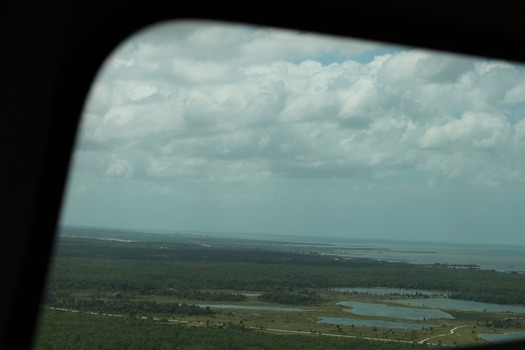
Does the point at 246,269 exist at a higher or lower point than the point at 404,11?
lower

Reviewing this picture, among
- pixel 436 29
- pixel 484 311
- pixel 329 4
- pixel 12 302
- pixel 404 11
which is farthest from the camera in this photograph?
pixel 484 311

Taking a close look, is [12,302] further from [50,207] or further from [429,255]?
[429,255]

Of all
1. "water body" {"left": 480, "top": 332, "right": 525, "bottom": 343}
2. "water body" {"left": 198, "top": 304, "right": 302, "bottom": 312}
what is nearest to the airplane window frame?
"water body" {"left": 198, "top": 304, "right": 302, "bottom": 312}

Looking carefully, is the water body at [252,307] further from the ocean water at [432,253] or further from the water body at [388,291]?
the ocean water at [432,253]

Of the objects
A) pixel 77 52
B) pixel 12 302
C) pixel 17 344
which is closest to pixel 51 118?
pixel 77 52

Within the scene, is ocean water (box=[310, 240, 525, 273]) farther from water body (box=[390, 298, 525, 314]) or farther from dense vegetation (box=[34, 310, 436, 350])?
dense vegetation (box=[34, 310, 436, 350])

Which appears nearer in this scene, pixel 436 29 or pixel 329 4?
pixel 329 4
